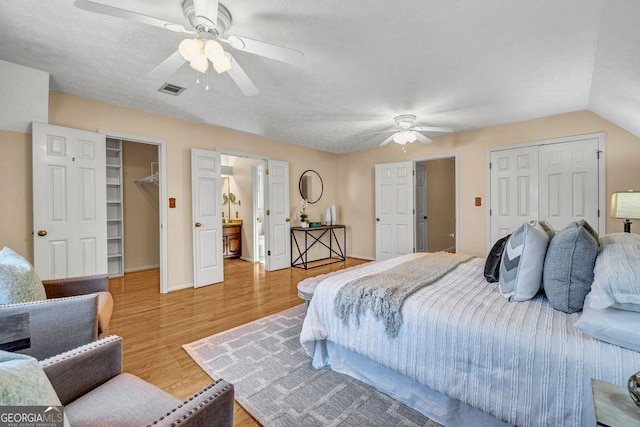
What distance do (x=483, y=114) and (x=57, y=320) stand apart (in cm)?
463

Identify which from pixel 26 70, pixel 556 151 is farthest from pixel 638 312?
pixel 26 70

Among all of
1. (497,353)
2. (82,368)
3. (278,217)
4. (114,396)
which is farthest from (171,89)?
(497,353)

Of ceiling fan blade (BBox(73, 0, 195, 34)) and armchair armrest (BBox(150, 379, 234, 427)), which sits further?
ceiling fan blade (BBox(73, 0, 195, 34))

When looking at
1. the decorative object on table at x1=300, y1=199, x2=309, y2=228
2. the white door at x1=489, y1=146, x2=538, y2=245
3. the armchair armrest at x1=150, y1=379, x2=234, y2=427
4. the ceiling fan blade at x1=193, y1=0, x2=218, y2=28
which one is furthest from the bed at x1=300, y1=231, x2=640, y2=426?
the decorative object on table at x1=300, y1=199, x2=309, y2=228

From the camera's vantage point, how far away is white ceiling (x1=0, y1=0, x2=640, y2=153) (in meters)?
1.78

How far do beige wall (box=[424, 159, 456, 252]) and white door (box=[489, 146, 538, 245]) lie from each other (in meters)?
1.93

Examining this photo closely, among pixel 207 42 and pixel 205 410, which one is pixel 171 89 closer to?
pixel 207 42

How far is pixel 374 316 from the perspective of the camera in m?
1.60

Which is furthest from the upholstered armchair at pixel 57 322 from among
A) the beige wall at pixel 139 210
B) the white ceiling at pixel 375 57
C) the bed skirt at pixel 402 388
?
the beige wall at pixel 139 210

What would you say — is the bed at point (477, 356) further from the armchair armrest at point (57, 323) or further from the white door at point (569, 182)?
the white door at point (569, 182)

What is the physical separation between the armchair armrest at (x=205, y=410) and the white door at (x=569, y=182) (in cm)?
462

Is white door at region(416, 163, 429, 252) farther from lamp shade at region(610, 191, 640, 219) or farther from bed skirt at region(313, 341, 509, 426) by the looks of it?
bed skirt at region(313, 341, 509, 426)

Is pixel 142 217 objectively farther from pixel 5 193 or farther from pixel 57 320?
pixel 57 320

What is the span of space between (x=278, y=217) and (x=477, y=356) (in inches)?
164
